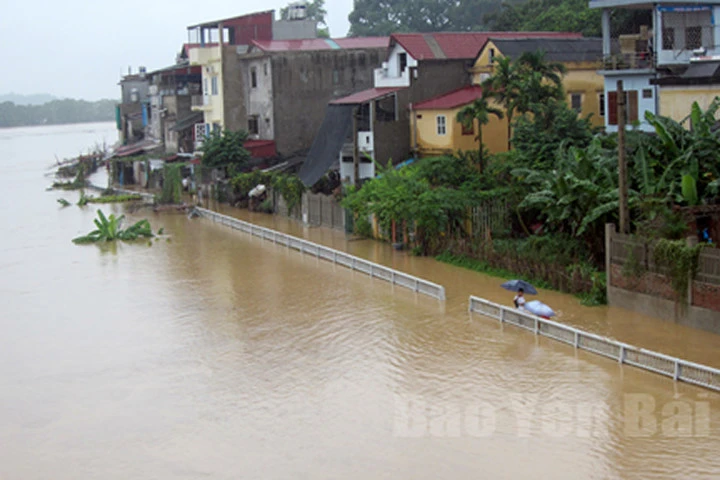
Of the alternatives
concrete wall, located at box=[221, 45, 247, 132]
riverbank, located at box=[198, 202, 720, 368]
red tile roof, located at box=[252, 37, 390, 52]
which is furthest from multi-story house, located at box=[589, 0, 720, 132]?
concrete wall, located at box=[221, 45, 247, 132]

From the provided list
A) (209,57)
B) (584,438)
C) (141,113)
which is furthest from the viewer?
(141,113)

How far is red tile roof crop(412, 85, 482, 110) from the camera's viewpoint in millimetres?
35906

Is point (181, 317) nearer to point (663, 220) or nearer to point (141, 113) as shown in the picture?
point (663, 220)

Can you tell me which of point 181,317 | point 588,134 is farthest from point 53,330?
point 588,134

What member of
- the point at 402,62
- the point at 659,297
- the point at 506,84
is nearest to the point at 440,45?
the point at 402,62

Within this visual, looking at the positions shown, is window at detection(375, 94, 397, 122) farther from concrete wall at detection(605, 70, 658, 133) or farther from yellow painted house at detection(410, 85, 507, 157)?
concrete wall at detection(605, 70, 658, 133)

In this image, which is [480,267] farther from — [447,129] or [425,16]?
[425,16]

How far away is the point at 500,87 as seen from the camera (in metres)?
31.5

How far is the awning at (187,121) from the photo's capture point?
59906 mm

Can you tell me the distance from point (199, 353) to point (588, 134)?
14064 mm

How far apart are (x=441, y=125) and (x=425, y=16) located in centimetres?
5664

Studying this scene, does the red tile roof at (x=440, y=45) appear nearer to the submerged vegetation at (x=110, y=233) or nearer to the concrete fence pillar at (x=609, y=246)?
the submerged vegetation at (x=110, y=233)

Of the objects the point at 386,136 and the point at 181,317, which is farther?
the point at 386,136

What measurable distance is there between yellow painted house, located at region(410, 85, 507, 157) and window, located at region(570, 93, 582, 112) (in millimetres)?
3008
